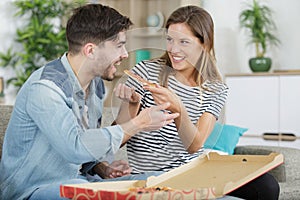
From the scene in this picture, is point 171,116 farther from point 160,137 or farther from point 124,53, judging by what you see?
point 124,53

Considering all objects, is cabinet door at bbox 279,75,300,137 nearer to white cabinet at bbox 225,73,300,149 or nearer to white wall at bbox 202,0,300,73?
white cabinet at bbox 225,73,300,149

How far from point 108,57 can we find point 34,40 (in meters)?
3.83

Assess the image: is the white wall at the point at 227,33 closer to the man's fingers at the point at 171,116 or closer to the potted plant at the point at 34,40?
the potted plant at the point at 34,40

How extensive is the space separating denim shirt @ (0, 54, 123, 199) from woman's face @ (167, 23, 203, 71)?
195 mm

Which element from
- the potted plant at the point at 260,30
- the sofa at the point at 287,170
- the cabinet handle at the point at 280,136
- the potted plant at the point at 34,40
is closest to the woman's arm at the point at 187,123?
the sofa at the point at 287,170

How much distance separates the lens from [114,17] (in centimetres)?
146

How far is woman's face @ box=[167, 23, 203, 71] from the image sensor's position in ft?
4.76

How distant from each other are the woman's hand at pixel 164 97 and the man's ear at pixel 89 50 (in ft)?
0.51

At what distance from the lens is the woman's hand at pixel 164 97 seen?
1.39 metres

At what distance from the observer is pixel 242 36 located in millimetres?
5059

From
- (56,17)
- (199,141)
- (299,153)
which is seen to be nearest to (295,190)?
(299,153)

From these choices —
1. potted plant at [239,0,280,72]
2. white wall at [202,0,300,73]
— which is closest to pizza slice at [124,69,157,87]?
potted plant at [239,0,280,72]

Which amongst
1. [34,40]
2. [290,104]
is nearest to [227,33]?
[290,104]

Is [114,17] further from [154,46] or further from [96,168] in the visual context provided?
[96,168]
